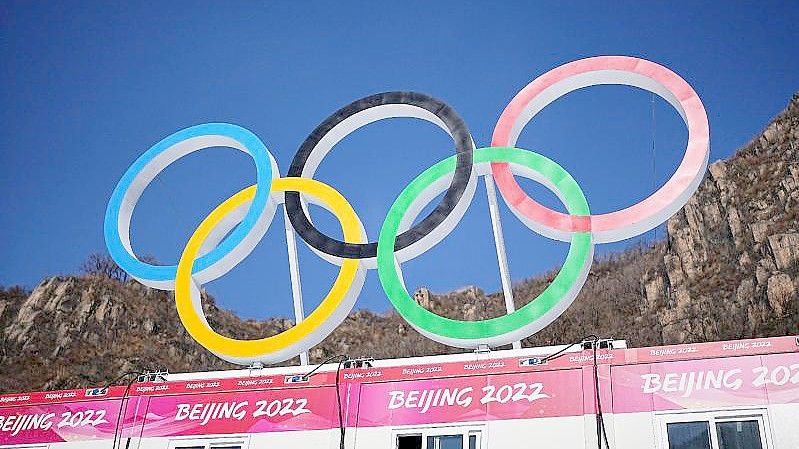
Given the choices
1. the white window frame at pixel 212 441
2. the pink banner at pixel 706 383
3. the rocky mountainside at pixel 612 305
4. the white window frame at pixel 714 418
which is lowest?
the white window frame at pixel 714 418

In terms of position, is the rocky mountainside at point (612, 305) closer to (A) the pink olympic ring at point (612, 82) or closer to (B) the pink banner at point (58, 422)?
(A) the pink olympic ring at point (612, 82)

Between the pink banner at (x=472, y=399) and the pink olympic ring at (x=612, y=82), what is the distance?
10.0 ft

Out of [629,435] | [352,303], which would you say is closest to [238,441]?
[352,303]

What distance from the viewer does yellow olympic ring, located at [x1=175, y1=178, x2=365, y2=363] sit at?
14.0 metres

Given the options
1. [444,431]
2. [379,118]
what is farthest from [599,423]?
[379,118]

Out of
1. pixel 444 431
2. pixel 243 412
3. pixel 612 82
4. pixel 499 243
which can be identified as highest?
pixel 612 82

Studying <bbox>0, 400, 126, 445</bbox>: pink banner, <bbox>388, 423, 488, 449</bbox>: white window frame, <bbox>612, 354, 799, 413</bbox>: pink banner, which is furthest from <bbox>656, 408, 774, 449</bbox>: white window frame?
<bbox>0, 400, 126, 445</bbox>: pink banner

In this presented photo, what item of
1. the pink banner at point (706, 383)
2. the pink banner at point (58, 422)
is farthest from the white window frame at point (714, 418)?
the pink banner at point (58, 422)

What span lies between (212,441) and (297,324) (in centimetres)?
261

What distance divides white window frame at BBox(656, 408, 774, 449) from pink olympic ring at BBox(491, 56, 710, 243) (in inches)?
142

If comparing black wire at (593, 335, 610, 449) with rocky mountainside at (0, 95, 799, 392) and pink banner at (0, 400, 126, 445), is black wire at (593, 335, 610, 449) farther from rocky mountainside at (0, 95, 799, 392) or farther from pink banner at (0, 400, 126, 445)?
rocky mountainside at (0, 95, 799, 392)

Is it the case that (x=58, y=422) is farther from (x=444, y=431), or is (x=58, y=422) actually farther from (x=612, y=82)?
(x=612, y=82)

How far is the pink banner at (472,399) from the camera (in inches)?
447

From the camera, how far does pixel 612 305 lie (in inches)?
2227
